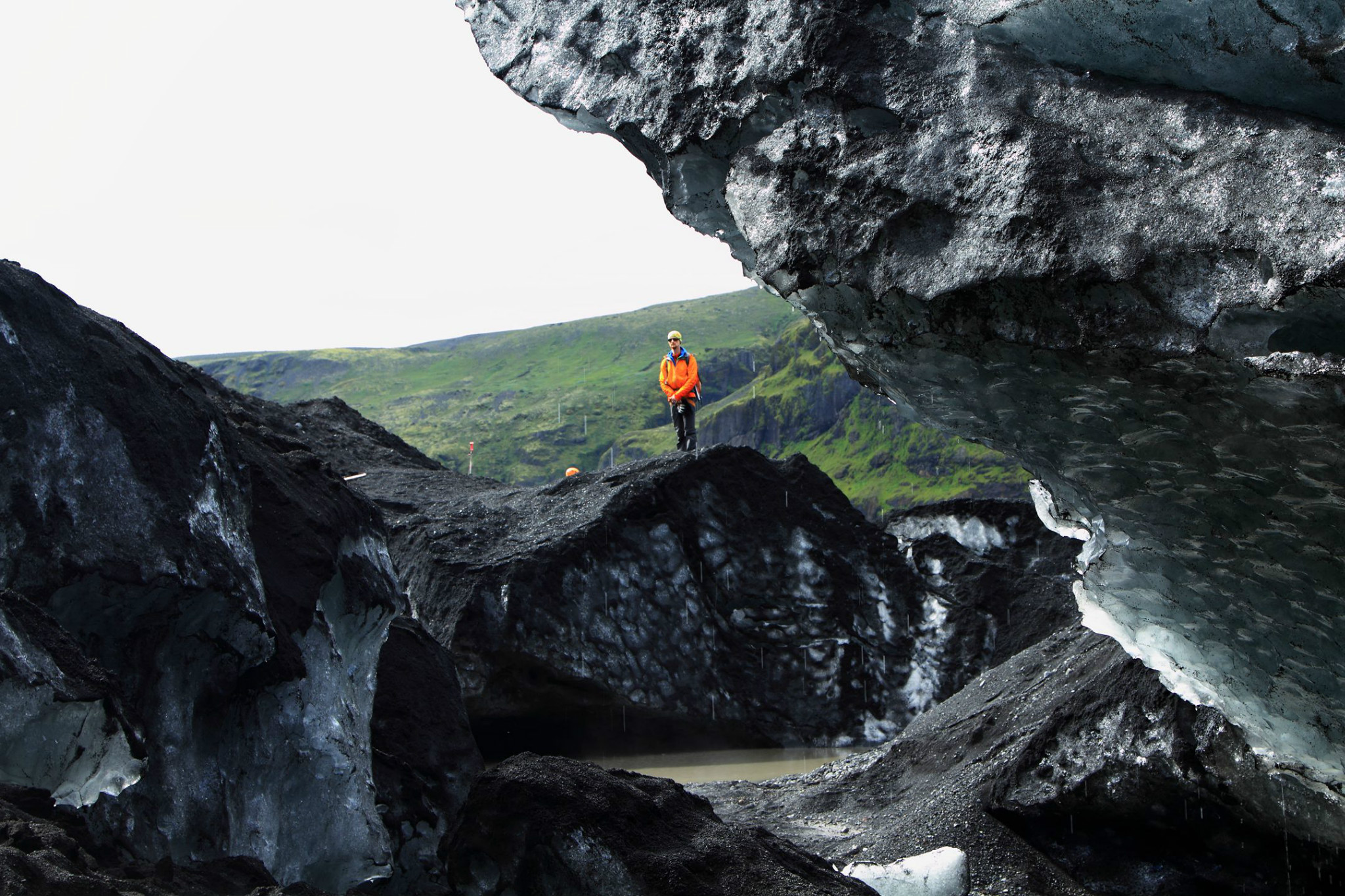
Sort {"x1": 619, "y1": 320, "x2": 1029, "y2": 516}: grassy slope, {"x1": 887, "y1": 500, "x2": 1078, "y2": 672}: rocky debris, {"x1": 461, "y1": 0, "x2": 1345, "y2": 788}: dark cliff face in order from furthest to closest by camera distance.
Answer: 1. {"x1": 619, "y1": 320, "x2": 1029, "y2": 516}: grassy slope
2. {"x1": 887, "y1": 500, "x2": 1078, "y2": 672}: rocky debris
3. {"x1": 461, "y1": 0, "x2": 1345, "y2": 788}: dark cliff face

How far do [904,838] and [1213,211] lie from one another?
3.96 metres

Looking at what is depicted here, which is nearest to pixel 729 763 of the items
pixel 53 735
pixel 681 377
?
pixel 681 377

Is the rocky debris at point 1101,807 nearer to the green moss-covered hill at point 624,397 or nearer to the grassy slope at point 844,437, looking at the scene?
the green moss-covered hill at point 624,397

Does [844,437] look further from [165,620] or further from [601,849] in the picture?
[165,620]

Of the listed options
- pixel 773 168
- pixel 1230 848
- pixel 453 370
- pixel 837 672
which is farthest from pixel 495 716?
pixel 453 370

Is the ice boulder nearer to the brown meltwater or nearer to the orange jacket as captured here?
the brown meltwater

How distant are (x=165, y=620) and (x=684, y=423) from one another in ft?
30.0

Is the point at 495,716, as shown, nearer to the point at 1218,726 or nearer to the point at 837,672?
the point at 837,672

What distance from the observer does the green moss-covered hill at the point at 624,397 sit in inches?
2970

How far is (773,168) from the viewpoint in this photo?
4.02 metres

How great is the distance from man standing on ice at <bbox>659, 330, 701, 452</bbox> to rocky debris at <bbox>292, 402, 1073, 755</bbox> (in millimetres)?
1671

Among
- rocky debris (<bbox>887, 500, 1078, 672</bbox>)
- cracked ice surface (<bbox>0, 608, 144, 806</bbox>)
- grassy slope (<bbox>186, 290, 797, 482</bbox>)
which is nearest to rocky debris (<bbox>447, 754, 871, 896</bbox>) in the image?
cracked ice surface (<bbox>0, 608, 144, 806</bbox>)

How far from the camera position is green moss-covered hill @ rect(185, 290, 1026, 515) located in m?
75.4

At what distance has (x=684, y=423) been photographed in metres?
13.2
